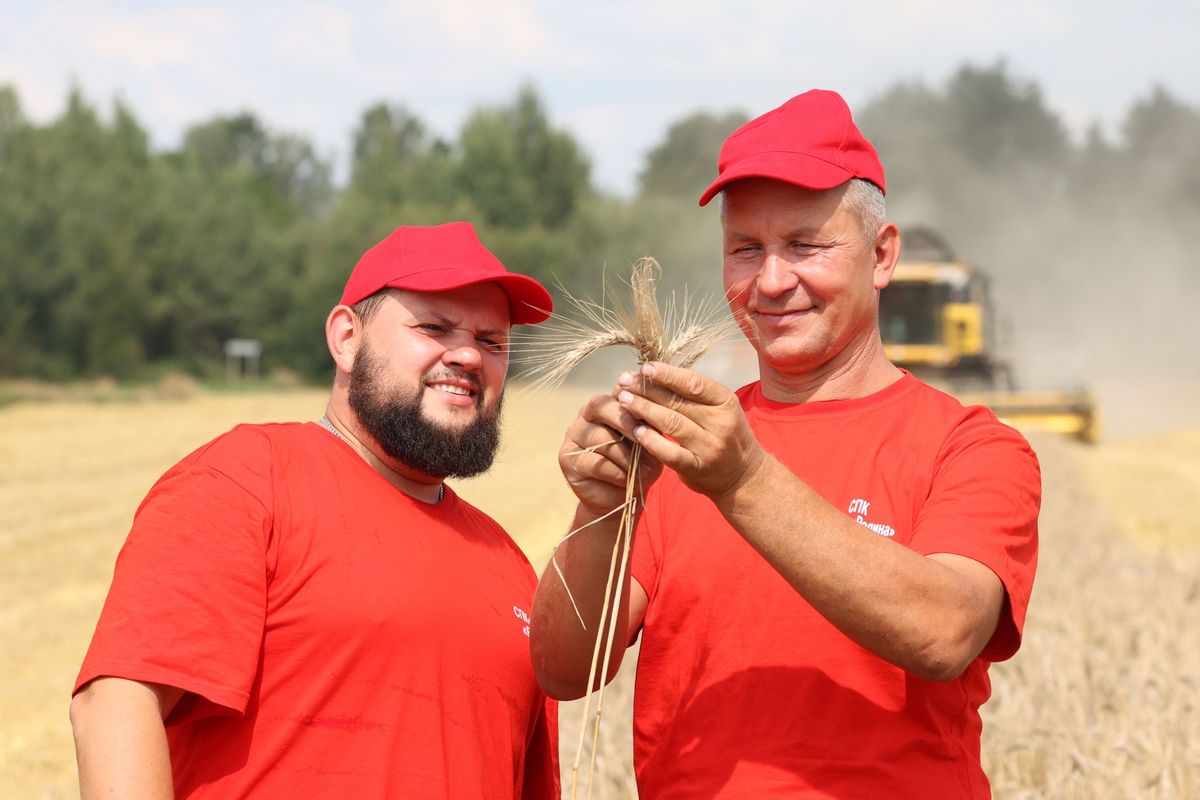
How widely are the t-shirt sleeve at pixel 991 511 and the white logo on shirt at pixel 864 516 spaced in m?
0.05

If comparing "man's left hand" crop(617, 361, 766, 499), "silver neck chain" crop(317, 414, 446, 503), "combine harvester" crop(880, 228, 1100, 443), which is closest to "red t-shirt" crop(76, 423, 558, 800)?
"silver neck chain" crop(317, 414, 446, 503)

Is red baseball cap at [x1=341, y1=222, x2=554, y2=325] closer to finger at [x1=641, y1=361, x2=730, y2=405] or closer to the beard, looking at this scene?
the beard

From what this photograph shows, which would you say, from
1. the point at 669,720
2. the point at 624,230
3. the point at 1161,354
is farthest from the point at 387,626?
the point at 1161,354

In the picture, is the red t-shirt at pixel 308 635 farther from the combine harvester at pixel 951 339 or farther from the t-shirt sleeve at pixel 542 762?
the combine harvester at pixel 951 339

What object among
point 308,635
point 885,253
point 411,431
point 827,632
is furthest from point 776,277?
point 308,635

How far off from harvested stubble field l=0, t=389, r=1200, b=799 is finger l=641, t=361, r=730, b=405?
0.53 meters

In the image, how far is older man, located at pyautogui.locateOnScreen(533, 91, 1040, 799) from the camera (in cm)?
235

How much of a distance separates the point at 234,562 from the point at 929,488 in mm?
1411

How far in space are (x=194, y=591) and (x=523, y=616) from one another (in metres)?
0.87

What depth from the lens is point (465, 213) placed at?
5272cm

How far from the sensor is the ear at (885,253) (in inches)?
115

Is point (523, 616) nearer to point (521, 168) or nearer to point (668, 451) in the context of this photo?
point (668, 451)

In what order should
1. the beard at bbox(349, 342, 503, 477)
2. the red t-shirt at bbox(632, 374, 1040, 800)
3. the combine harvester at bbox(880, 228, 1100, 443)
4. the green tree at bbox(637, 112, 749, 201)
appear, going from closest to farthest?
the red t-shirt at bbox(632, 374, 1040, 800)
the beard at bbox(349, 342, 503, 477)
the combine harvester at bbox(880, 228, 1100, 443)
the green tree at bbox(637, 112, 749, 201)

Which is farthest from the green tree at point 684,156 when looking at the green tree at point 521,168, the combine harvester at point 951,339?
the combine harvester at point 951,339
